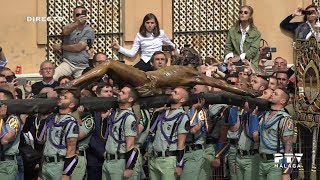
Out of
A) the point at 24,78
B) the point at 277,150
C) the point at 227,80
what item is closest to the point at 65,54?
the point at 24,78

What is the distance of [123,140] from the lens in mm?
17750

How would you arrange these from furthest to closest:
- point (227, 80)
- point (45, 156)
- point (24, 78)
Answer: point (24, 78) → point (227, 80) → point (45, 156)

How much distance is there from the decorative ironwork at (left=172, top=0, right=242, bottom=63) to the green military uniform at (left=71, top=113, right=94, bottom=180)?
6.02m

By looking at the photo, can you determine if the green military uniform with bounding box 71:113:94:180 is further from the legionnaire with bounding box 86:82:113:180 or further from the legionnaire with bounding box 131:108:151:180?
the legionnaire with bounding box 131:108:151:180

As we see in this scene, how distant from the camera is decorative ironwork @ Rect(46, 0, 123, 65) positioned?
23.5 metres

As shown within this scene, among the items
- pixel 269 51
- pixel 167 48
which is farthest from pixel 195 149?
pixel 269 51

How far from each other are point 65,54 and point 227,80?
394cm

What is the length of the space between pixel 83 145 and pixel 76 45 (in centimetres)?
413

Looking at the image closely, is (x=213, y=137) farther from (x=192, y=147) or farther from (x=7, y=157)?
(x=7, y=157)

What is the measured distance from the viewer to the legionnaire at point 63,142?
57.2ft

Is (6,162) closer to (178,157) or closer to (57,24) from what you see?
→ (178,157)

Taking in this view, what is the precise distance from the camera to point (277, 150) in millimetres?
17906

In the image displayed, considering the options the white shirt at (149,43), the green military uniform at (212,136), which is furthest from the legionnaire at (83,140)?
the white shirt at (149,43)

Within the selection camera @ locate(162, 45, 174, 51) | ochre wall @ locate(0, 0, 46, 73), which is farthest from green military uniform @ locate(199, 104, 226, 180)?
ochre wall @ locate(0, 0, 46, 73)
